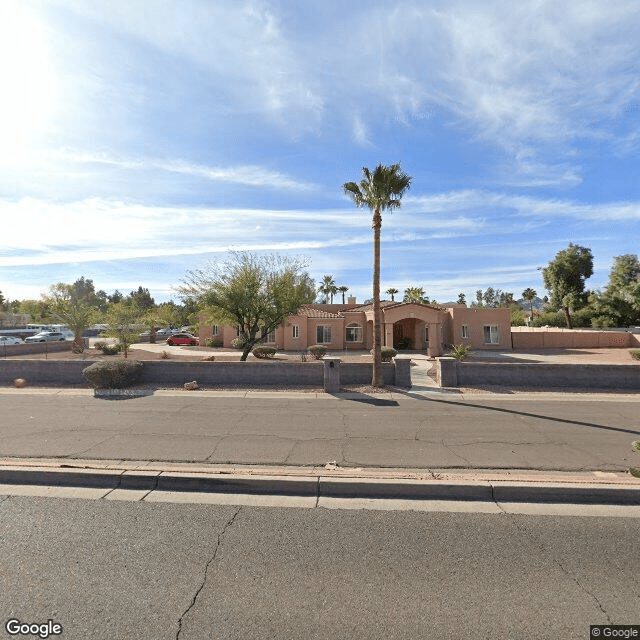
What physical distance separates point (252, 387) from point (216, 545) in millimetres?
12142

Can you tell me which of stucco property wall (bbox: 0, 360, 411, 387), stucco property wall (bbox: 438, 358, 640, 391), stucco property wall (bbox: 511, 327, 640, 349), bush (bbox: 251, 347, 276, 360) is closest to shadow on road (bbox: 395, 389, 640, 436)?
stucco property wall (bbox: 0, 360, 411, 387)

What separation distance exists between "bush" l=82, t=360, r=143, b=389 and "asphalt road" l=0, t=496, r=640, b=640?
36.3 ft

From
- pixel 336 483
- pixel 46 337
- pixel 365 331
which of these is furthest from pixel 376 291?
pixel 46 337

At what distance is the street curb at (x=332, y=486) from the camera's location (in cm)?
591

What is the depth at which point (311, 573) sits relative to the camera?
160 inches

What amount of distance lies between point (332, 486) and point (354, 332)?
99.5 ft

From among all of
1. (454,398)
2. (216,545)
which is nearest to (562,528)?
(216,545)

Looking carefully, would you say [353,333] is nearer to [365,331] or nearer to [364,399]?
[365,331]

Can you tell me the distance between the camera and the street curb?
233 inches

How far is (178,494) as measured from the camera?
6082 mm

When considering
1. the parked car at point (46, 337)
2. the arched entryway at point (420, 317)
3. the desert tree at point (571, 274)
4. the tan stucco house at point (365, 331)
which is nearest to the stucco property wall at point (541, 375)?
the arched entryway at point (420, 317)

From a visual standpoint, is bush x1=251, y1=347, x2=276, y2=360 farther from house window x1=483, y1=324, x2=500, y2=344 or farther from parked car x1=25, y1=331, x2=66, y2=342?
parked car x1=25, y1=331, x2=66, y2=342

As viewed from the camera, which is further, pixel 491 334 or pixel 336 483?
pixel 491 334

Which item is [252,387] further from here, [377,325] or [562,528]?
[562,528]
